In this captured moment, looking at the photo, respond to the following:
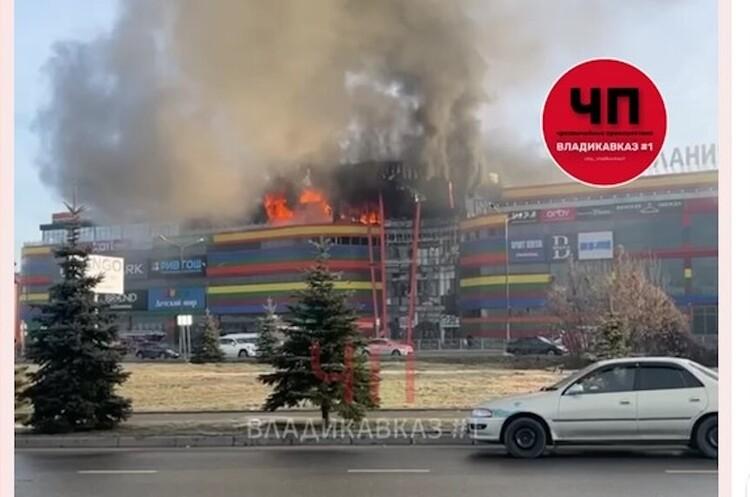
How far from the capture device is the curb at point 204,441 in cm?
322

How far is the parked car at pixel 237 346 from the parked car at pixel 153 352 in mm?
190

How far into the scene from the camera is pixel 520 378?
10.7 ft

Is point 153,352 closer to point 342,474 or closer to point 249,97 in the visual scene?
point 342,474

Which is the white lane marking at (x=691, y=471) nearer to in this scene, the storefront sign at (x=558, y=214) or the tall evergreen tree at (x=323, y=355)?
the storefront sign at (x=558, y=214)

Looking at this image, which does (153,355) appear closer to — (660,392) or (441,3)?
(441,3)

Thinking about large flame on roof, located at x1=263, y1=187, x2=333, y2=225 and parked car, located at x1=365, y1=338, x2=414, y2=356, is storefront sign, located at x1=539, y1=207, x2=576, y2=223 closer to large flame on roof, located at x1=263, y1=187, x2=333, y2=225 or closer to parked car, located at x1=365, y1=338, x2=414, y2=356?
parked car, located at x1=365, y1=338, x2=414, y2=356

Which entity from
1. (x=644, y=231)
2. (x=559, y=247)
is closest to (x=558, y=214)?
(x=559, y=247)

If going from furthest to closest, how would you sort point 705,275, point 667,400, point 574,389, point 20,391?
point 574,389 < point 667,400 < point 20,391 < point 705,275

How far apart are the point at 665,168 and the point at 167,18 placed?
2.05m

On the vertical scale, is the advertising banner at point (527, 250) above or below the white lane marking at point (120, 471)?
above

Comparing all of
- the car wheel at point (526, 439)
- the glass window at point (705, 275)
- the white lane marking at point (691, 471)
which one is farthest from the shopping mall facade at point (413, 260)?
the white lane marking at point (691, 471)

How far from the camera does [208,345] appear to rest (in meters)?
3.26

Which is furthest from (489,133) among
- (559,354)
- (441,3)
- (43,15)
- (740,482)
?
(43,15)

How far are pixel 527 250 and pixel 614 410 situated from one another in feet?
2.63
